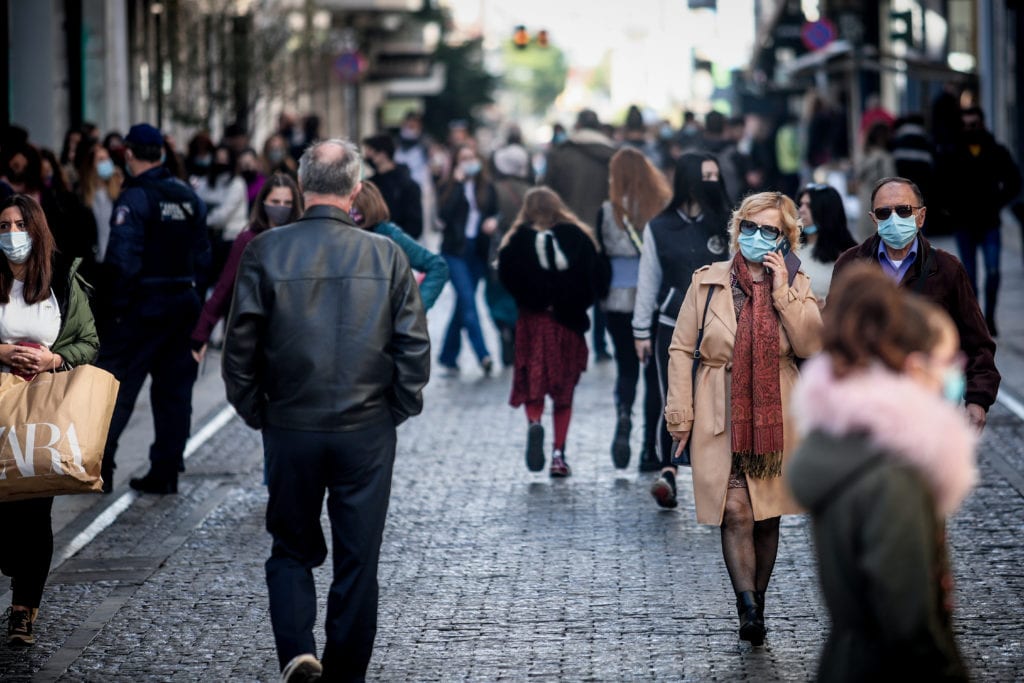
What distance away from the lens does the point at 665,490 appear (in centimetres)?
932

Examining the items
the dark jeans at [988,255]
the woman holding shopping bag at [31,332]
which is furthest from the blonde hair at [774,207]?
the dark jeans at [988,255]

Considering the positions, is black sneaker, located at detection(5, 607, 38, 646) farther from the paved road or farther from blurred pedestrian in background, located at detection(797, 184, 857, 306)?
blurred pedestrian in background, located at detection(797, 184, 857, 306)

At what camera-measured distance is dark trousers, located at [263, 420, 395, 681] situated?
227 inches

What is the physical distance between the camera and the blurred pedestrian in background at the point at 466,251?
15.0m

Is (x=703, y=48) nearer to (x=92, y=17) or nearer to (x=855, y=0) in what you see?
(x=855, y=0)

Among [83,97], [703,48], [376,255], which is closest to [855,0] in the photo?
[83,97]

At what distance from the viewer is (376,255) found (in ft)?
19.1

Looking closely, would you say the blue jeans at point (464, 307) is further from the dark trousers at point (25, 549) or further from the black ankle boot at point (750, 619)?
the black ankle boot at point (750, 619)

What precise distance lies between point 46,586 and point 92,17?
55.7ft

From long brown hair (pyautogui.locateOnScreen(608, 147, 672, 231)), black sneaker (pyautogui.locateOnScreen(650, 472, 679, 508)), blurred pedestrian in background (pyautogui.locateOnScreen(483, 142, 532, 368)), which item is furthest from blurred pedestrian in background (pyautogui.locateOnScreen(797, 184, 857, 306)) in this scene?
blurred pedestrian in background (pyautogui.locateOnScreen(483, 142, 532, 368))

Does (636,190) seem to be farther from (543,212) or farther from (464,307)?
(464,307)

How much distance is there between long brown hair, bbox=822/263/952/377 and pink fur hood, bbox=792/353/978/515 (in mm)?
35

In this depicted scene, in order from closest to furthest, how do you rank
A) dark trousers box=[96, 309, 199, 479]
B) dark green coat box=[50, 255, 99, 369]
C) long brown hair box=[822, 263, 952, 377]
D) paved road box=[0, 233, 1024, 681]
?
long brown hair box=[822, 263, 952, 377] → paved road box=[0, 233, 1024, 681] → dark green coat box=[50, 255, 99, 369] → dark trousers box=[96, 309, 199, 479]

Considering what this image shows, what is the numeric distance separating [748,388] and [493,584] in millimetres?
1683
